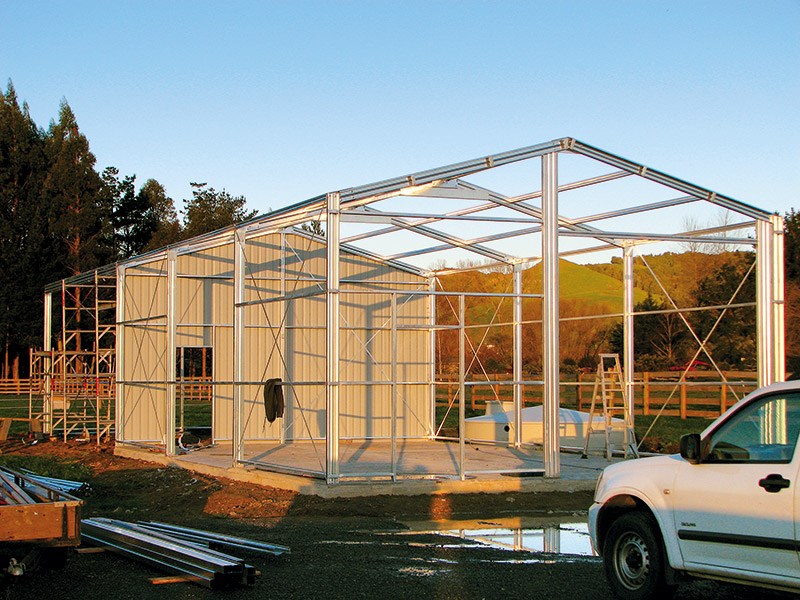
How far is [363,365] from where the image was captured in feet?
82.0

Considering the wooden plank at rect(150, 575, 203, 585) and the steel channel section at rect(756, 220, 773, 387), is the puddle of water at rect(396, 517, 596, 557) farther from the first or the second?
the steel channel section at rect(756, 220, 773, 387)

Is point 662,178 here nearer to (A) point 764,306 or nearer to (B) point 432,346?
(A) point 764,306

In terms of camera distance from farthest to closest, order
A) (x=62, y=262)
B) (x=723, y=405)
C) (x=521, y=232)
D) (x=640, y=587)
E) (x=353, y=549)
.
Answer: (x=62, y=262), (x=723, y=405), (x=521, y=232), (x=353, y=549), (x=640, y=587)

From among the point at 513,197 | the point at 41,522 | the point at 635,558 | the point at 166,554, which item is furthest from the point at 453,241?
the point at 41,522

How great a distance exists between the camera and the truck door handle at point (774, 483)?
7062mm

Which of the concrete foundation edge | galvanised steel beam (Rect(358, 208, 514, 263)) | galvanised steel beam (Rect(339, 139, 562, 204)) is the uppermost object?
galvanised steel beam (Rect(339, 139, 562, 204))

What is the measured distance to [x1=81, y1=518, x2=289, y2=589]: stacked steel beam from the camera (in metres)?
8.88

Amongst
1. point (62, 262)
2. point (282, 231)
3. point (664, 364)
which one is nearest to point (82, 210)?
point (62, 262)

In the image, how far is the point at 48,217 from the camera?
197ft

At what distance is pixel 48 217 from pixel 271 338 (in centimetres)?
4020

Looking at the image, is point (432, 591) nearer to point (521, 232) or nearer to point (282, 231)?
point (521, 232)

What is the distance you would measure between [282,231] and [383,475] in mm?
9654

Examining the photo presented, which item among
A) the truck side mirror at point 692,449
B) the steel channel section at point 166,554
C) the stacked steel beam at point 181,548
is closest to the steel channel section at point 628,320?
the stacked steel beam at point 181,548

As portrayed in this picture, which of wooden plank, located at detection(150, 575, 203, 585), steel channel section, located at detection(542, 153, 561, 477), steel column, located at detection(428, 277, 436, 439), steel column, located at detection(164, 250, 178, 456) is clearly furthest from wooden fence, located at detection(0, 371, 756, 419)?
wooden plank, located at detection(150, 575, 203, 585)
